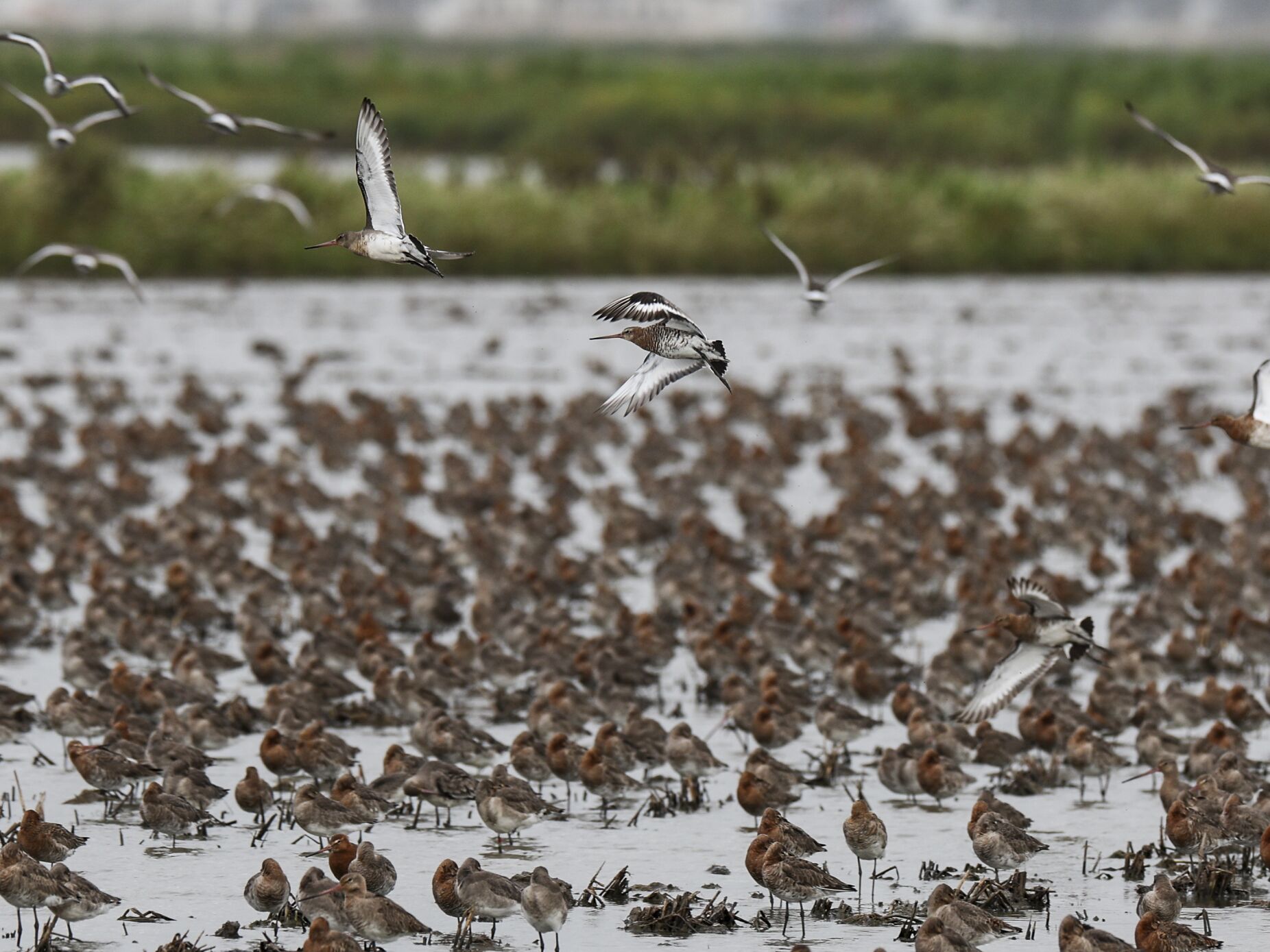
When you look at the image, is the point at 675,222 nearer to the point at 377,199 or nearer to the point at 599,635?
the point at 599,635

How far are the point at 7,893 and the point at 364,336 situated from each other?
104ft

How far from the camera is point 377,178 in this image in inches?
435

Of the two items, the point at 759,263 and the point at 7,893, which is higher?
the point at 759,263

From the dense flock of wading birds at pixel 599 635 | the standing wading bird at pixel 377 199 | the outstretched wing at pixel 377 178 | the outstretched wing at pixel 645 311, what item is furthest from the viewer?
the dense flock of wading birds at pixel 599 635

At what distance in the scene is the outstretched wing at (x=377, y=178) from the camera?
1102 cm

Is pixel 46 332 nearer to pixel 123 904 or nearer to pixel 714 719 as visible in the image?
pixel 714 719

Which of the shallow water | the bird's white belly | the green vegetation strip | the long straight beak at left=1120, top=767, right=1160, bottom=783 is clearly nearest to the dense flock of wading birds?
the bird's white belly

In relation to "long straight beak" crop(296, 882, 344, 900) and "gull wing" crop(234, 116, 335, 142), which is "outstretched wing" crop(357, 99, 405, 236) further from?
"long straight beak" crop(296, 882, 344, 900)

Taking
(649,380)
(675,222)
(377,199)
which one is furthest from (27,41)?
(675,222)

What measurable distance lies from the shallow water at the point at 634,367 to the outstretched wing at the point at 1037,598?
Result: 1392 millimetres

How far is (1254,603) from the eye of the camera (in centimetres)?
1830

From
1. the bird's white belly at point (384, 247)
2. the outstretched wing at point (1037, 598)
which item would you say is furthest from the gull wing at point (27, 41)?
the outstretched wing at point (1037, 598)

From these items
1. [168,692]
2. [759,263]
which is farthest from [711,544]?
[759,263]

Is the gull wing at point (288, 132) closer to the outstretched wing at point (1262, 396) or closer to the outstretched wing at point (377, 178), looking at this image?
the outstretched wing at point (377, 178)
